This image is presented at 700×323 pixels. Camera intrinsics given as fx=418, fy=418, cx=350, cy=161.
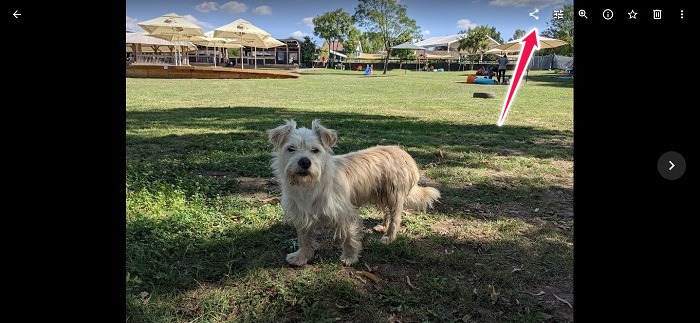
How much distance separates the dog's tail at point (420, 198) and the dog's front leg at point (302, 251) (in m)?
1.31

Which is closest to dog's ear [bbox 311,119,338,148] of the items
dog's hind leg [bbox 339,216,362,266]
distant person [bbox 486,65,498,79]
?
dog's hind leg [bbox 339,216,362,266]

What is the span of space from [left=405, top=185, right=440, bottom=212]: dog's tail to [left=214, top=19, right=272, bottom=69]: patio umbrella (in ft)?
60.5

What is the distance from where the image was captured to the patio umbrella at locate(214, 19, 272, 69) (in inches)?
847

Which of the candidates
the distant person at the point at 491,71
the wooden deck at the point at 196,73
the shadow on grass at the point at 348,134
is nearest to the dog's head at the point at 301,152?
the shadow on grass at the point at 348,134

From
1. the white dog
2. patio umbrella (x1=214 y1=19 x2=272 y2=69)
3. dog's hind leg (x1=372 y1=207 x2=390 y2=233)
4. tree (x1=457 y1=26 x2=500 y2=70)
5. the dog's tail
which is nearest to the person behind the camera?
the white dog

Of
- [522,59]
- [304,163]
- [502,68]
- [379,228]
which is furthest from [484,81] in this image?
[522,59]

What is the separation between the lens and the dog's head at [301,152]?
3386 mm

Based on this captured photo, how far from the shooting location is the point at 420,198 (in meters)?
4.56

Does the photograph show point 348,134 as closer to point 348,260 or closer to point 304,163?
point 348,260

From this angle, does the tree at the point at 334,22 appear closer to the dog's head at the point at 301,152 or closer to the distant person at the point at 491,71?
the dog's head at the point at 301,152

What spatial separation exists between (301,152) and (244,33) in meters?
22.9

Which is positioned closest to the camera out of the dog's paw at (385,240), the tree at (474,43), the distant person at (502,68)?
the dog's paw at (385,240)
